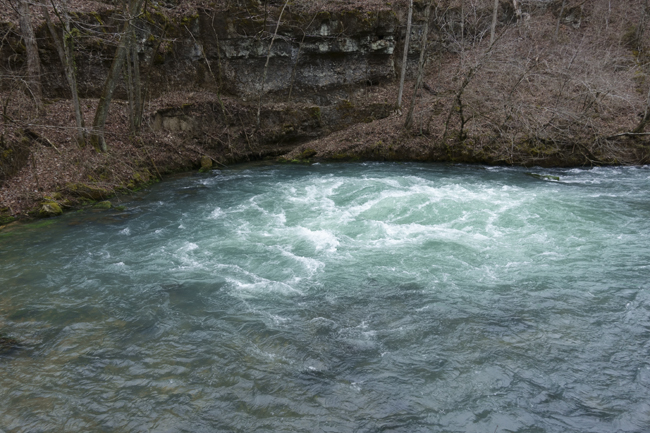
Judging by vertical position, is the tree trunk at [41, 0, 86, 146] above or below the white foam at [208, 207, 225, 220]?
above

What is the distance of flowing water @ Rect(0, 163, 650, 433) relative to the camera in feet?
15.9

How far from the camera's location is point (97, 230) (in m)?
10.6

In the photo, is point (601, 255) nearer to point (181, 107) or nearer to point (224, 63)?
point (181, 107)

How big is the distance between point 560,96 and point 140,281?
59.5ft

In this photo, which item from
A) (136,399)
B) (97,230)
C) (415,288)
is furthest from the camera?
(97,230)

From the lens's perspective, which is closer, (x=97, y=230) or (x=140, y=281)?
(x=140, y=281)

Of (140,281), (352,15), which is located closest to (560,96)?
(352,15)

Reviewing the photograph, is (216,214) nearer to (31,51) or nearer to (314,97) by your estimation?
(31,51)

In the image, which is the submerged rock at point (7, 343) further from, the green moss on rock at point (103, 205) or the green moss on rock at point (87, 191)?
the green moss on rock at point (87, 191)

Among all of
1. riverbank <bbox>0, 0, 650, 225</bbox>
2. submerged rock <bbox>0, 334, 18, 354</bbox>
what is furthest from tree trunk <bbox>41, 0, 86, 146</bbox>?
submerged rock <bbox>0, 334, 18, 354</bbox>

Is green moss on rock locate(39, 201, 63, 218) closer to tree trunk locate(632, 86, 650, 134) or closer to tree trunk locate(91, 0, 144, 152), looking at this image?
tree trunk locate(91, 0, 144, 152)

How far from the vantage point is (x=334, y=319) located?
6.55 m

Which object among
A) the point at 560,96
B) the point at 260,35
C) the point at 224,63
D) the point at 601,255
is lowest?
the point at 601,255

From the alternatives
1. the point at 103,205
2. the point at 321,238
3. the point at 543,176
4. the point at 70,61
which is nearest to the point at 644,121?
the point at 543,176
